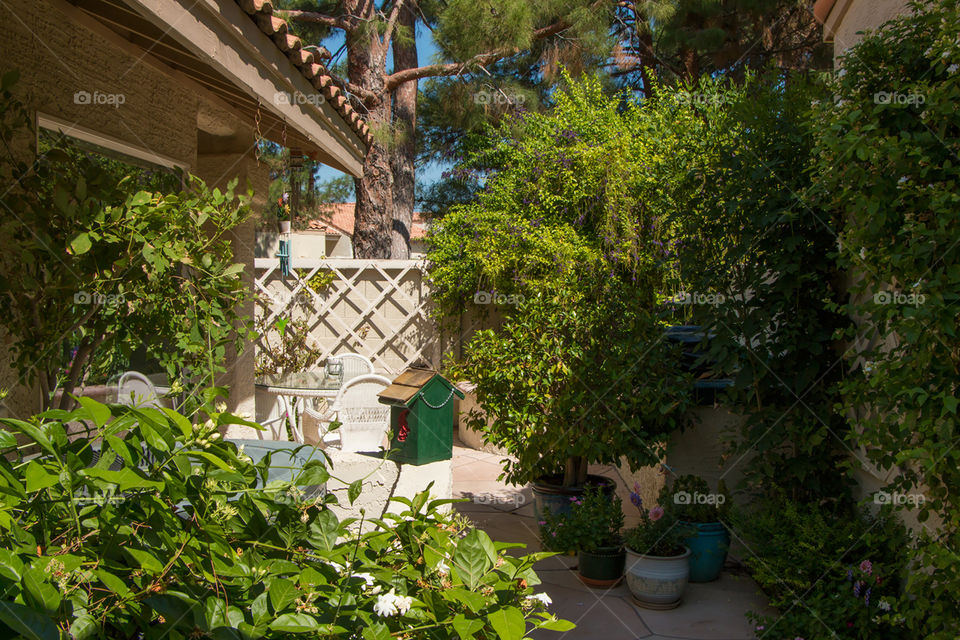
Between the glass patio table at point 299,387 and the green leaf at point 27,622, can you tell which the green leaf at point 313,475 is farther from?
the glass patio table at point 299,387

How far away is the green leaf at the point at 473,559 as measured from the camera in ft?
4.91

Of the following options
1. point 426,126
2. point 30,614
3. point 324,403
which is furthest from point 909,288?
point 426,126

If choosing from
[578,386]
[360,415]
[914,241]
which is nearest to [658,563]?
[578,386]

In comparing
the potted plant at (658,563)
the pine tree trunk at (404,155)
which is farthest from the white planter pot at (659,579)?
the pine tree trunk at (404,155)

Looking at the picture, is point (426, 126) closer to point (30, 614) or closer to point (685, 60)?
point (685, 60)

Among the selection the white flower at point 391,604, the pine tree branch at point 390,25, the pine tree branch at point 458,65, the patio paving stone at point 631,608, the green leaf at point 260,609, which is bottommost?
the patio paving stone at point 631,608

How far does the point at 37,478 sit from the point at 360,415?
3.81m

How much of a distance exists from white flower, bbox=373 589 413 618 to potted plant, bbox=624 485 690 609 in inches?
108

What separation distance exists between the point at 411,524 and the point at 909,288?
6.92ft

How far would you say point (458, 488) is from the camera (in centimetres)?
604

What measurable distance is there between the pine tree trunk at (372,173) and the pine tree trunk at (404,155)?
21cm

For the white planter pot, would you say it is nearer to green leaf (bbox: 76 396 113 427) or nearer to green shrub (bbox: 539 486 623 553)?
green shrub (bbox: 539 486 623 553)

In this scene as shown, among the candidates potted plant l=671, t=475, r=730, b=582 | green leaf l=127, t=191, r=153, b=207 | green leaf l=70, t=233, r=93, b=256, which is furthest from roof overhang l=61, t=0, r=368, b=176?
potted plant l=671, t=475, r=730, b=582

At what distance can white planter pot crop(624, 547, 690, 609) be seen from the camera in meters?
3.79
